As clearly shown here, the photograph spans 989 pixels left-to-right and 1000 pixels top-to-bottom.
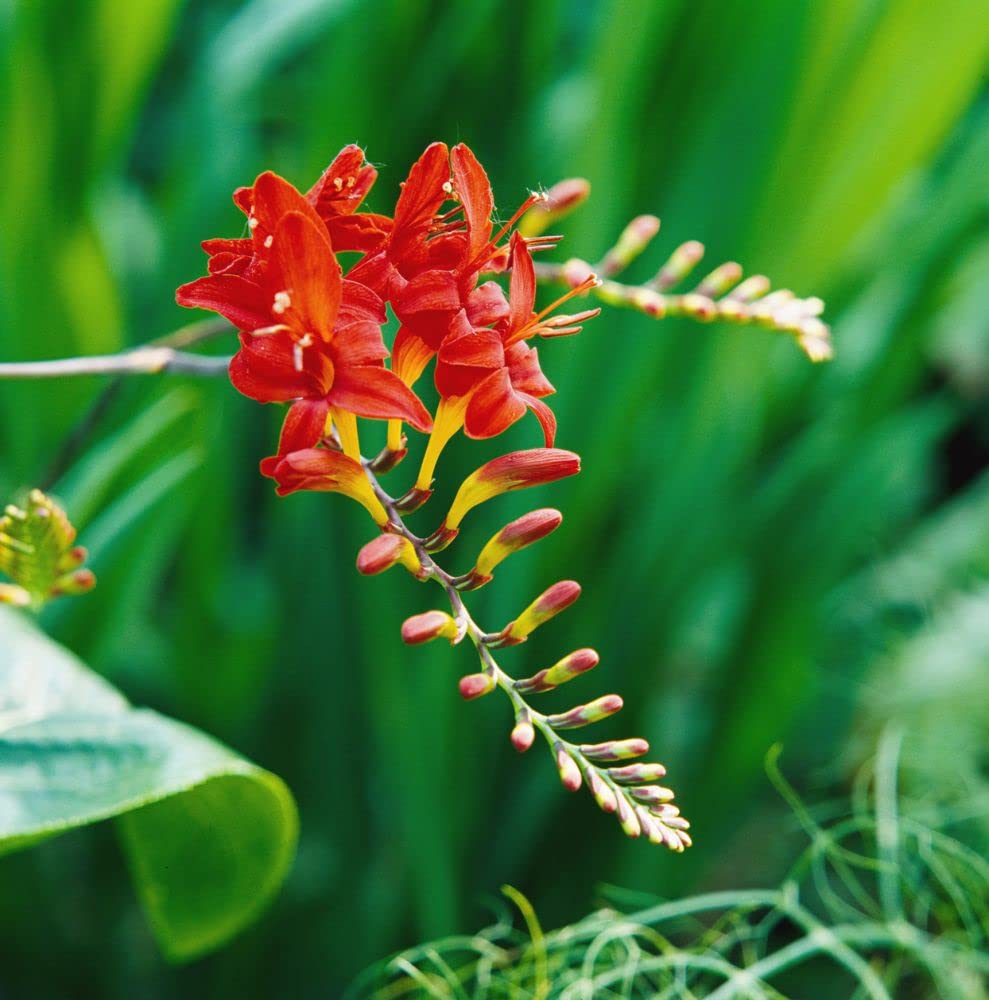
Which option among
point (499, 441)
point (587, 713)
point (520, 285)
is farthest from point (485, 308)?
point (499, 441)

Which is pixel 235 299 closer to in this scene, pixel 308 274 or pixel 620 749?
pixel 308 274

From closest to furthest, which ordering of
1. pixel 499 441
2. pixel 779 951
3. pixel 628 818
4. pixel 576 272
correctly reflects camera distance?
pixel 628 818
pixel 576 272
pixel 779 951
pixel 499 441

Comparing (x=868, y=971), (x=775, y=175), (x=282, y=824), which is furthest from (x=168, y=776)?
(x=775, y=175)

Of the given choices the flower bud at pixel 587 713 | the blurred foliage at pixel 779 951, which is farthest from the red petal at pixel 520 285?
the blurred foliage at pixel 779 951

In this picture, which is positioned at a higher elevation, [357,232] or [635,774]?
[357,232]

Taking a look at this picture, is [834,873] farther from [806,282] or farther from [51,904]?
[51,904]

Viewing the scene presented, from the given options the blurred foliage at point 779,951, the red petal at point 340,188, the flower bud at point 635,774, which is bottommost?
the blurred foliage at point 779,951

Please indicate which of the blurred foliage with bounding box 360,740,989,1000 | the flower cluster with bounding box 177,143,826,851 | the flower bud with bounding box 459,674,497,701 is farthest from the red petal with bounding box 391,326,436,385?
the blurred foliage with bounding box 360,740,989,1000

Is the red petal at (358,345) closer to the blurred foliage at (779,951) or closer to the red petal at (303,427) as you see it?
the red petal at (303,427)
